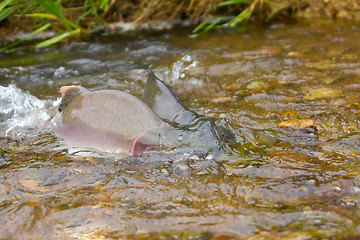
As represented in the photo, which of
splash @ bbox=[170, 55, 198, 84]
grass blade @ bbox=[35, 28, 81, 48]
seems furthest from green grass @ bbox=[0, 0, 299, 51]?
splash @ bbox=[170, 55, 198, 84]

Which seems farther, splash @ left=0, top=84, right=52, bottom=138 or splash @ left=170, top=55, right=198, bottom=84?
splash @ left=170, top=55, right=198, bottom=84

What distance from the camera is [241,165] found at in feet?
7.27

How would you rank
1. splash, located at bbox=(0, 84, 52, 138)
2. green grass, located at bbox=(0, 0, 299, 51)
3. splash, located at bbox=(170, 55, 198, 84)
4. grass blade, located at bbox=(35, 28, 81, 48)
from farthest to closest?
1. green grass, located at bbox=(0, 0, 299, 51)
2. grass blade, located at bbox=(35, 28, 81, 48)
3. splash, located at bbox=(170, 55, 198, 84)
4. splash, located at bbox=(0, 84, 52, 138)

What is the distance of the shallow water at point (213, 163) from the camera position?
5.70 ft

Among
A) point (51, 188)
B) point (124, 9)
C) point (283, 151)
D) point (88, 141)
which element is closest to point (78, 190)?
point (51, 188)

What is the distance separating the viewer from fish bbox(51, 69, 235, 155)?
2.37m

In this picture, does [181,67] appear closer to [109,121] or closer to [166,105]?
[166,105]

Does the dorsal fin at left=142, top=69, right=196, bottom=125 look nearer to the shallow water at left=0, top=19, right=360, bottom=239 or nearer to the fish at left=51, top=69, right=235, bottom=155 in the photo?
the fish at left=51, top=69, right=235, bottom=155

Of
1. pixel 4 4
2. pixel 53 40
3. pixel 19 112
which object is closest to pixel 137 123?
pixel 19 112

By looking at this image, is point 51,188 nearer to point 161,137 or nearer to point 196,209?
point 161,137

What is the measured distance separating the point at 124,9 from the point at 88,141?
13.7ft

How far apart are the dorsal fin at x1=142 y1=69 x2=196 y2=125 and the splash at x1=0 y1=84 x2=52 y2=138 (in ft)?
3.57

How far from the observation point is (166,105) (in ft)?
8.44

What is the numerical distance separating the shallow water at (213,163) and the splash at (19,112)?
0.05 feet
